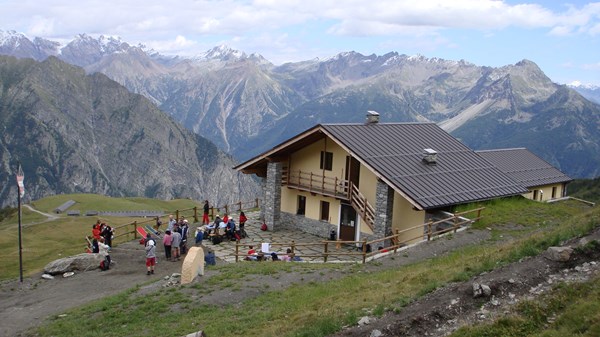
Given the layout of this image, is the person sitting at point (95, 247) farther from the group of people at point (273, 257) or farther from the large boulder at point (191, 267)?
the large boulder at point (191, 267)

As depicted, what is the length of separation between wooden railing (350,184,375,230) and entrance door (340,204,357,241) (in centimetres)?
146

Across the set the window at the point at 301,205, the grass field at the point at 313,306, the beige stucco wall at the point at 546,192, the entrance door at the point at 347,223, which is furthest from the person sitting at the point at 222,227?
the beige stucco wall at the point at 546,192

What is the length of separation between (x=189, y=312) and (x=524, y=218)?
20844 millimetres

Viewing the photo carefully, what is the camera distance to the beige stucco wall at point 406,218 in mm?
32562

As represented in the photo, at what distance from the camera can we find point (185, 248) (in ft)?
115

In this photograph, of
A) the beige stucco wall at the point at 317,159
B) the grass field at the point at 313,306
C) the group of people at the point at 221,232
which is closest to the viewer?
the grass field at the point at 313,306

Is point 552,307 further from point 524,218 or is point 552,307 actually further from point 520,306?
point 524,218

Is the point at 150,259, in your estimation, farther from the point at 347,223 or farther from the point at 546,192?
the point at 546,192

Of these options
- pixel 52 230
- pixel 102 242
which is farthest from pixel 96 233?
pixel 52 230

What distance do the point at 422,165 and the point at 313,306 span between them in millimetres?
19266

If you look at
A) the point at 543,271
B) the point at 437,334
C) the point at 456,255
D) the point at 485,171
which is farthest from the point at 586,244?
the point at 485,171

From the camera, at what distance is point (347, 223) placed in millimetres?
36938

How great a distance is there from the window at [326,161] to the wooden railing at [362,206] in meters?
2.91

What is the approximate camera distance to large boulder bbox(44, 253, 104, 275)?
33531 mm
